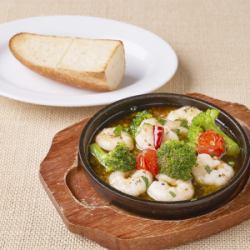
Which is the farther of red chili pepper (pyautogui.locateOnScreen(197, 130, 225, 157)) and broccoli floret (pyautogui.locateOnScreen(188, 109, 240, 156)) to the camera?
broccoli floret (pyautogui.locateOnScreen(188, 109, 240, 156))

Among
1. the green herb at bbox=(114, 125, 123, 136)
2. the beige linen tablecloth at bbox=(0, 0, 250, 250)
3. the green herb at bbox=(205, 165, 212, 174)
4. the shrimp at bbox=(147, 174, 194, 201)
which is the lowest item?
the beige linen tablecloth at bbox=(0, 0, 250, 250)

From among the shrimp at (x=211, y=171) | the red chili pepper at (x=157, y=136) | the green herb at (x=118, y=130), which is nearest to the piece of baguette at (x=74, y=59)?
the green herb at (x=118, y=130)

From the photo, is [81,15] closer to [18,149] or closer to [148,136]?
[18,149]

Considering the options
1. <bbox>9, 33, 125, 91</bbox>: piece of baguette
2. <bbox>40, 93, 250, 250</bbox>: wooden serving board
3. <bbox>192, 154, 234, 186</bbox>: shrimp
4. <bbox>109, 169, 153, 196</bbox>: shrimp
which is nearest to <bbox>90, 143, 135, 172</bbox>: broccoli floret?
<bbox>109, 169, 153, 196</bbox>: shrimp

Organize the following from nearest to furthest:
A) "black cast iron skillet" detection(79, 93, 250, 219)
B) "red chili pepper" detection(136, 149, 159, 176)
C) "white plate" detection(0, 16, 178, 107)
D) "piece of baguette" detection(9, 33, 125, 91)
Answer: "black cast iron skillet" detection(79, 93, 250, 219) < "red chili pepper" detection(136, 149, 159, 176) < "white plate" detection(0, 16, 178, 107) < "piece of baguette" detection(9, 33, 125, 91)

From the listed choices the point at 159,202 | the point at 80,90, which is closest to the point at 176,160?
the point at 159,202

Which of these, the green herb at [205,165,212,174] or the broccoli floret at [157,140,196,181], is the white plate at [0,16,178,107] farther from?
the green herb at [205,165,212,174]

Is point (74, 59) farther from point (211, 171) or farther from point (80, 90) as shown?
point (211, 171)

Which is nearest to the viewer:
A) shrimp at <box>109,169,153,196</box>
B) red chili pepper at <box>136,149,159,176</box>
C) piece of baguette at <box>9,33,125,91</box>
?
shrimp at <box>109,169,153,196</box>

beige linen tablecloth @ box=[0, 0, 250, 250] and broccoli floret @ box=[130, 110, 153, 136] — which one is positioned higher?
broccoli floret @ box=[130, 110, 153, 136]
